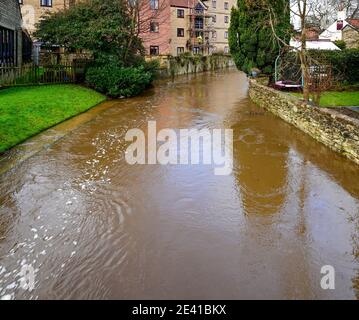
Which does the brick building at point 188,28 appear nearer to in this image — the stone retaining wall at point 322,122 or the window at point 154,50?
the window at point 154,50

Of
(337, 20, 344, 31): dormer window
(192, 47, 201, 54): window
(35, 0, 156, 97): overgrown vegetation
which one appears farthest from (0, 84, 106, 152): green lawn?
(192, 47, 201, 54): window

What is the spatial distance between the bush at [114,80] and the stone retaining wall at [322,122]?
9.31m

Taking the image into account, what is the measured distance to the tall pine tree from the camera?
23.9 m

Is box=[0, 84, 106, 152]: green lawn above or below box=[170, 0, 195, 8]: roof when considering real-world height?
below

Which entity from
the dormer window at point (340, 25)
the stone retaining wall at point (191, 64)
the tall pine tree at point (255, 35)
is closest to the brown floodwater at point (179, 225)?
the tall pine tree at point (255, 35)

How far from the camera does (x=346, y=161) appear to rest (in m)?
10.9

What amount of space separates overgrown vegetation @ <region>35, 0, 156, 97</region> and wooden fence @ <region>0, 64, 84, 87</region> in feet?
3.33

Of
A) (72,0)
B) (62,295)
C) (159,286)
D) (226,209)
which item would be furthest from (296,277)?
(72,0)

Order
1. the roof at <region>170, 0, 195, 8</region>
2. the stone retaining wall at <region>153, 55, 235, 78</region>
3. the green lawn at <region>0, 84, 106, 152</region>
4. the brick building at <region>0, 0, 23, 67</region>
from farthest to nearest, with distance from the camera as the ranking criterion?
1. the roof at <region>170, 0, 195, 8</region>
2. the stone retaining wall at <region>153, 55, 235, 78</region>
3. the brick building at <region>0, 0, 23, 67</region>
4. the green lawn at <region>0, 84, 106, 152</region>

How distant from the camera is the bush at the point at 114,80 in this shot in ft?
78.4

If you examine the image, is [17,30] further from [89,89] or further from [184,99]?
[184,99]

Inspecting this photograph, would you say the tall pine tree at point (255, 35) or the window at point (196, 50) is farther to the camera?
the window at point (196, 50)

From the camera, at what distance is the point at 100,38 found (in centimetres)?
2433

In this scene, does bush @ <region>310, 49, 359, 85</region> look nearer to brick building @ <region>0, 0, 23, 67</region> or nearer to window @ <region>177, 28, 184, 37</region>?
brick building @ <region>0, 0, 23, 67</region>
